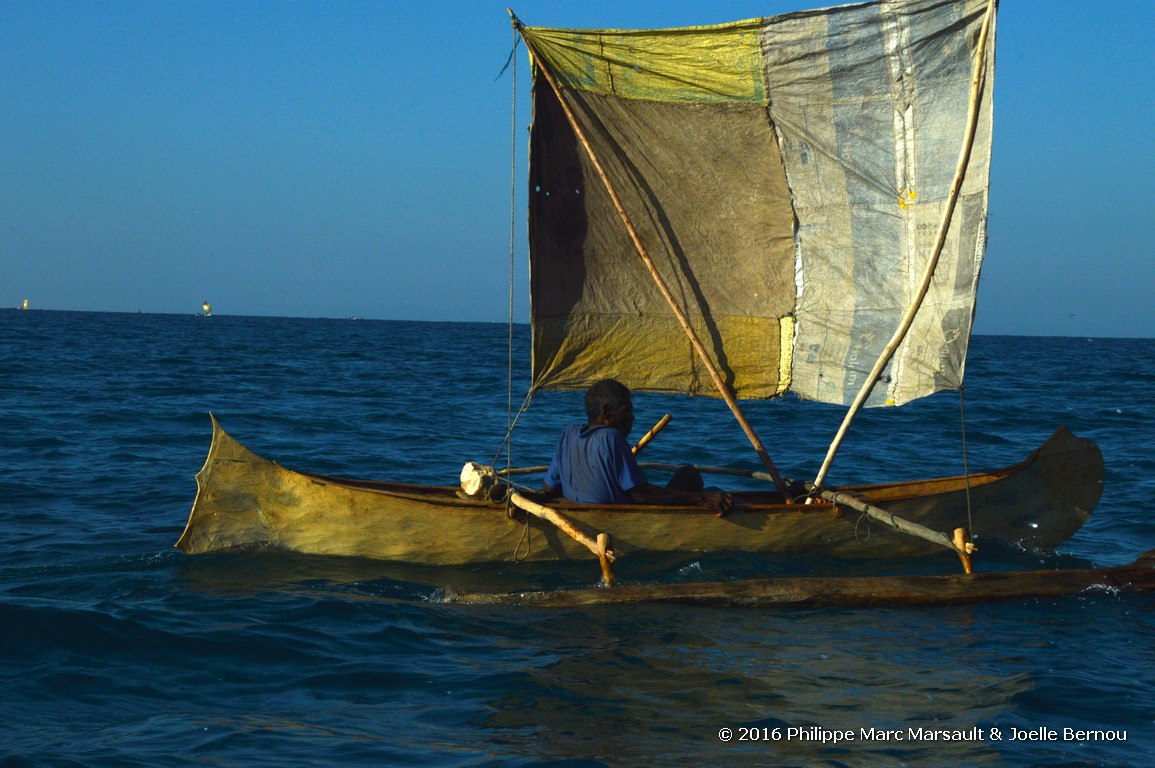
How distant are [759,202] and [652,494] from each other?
2875 mm

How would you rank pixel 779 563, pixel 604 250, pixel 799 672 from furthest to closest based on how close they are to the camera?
1. pixel 604 250
2. pixel 779 563
3. pixel 799 672

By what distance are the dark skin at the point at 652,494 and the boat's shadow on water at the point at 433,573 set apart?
0.45 m

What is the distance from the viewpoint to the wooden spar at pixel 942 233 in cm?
848

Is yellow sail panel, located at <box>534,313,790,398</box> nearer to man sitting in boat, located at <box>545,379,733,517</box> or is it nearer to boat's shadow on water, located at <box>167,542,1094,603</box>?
man sitting in boat, located at <box>545,379,733,517</box>

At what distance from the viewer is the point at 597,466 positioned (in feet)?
28.2

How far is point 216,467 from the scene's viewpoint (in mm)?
8523

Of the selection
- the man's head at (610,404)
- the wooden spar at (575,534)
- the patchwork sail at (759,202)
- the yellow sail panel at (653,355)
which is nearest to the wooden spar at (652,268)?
the patchwork sail at (759,202)

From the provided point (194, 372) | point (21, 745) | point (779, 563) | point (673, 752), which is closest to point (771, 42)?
point (779, 563)

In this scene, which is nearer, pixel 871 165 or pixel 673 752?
pixel 673 752

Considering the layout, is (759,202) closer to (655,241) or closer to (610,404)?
(655,241)

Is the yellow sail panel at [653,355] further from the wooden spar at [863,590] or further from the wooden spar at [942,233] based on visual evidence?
the wooden spar at [863,590]

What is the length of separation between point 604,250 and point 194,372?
80.3ft

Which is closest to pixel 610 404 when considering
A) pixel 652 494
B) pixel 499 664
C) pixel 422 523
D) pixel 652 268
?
A: pixel 652 494

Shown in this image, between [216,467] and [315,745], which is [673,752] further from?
[216,467]
